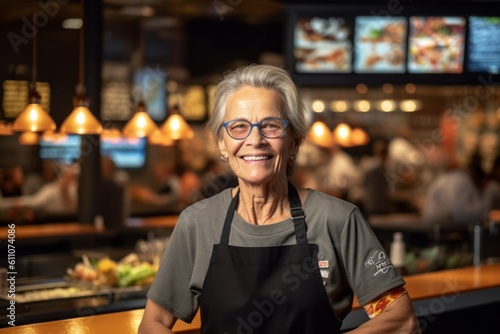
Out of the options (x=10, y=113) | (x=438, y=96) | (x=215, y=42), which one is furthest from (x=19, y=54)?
(x=438, y=96)

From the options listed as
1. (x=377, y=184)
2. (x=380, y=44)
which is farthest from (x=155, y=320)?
(x=377, y=184)

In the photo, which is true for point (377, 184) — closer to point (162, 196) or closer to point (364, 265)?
point (162, 196)

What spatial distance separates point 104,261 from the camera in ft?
19.7

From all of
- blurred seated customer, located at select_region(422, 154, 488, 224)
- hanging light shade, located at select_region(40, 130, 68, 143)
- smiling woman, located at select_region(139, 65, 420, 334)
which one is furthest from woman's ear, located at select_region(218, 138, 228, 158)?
blurred seated customer, located at select_region(422, 154, 488, 224)

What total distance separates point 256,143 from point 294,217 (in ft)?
0.85

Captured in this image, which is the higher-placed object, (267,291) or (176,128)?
(176,128)

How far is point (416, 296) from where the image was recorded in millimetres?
4484

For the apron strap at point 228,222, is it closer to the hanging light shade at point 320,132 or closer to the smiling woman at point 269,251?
the smiling woman at point 269,251

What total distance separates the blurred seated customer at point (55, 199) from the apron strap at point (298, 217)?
8.61m

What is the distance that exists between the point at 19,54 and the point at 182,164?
5934 millimetres

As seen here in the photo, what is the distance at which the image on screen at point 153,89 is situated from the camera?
12859 mm

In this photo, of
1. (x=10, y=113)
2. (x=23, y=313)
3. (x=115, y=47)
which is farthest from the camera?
(x=115, y=47)

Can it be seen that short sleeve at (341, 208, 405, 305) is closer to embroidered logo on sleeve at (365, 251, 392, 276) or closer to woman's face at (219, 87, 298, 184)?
embroidered logo on sleeve at (365, 251, 392, 276)

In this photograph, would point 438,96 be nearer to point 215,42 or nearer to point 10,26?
point 215,42
